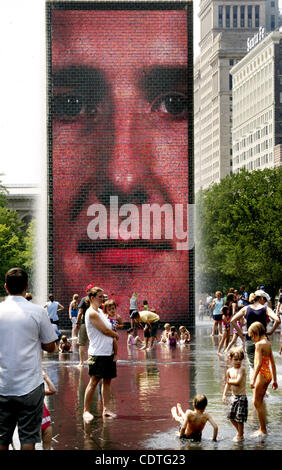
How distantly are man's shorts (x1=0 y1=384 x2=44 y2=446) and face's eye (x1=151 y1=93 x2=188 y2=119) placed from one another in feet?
110

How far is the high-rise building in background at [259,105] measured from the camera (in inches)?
5394

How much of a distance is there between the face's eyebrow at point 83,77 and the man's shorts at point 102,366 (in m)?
28.6

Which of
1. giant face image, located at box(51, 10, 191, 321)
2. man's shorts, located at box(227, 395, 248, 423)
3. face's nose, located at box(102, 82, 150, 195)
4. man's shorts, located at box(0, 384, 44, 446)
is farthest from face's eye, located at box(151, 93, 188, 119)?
man's shorts, located at box(0, 384, 44, 446)

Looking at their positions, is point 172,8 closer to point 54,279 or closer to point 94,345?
point 54,279

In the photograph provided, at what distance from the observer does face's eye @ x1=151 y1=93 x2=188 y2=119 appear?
40594 mm

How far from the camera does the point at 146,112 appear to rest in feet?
133

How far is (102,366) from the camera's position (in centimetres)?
1280

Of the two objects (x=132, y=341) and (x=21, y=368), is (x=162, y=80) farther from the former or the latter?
(x=21, y=368)

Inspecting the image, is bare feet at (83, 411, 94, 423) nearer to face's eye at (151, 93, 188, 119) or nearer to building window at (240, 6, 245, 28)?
face's eye at (151, 93, 188, 119)

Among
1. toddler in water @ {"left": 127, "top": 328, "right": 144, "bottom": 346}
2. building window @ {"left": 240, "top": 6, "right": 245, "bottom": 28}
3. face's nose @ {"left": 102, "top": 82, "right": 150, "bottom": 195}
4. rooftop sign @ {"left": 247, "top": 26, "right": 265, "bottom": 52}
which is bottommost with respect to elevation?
toddler in water @ {"left": 127, "top": 328, "right": 144, "bottom": 346}

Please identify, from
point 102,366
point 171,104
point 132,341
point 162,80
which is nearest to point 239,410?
point 102,366

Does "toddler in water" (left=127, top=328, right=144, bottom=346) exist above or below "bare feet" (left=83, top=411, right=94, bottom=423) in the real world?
below

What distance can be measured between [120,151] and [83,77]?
3.31 meters
